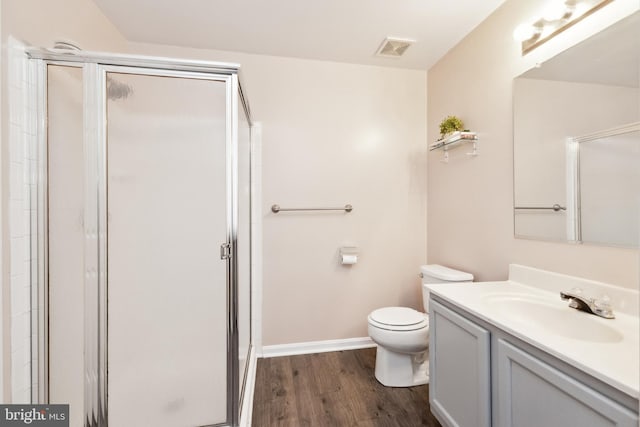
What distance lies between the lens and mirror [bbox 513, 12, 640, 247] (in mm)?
1062

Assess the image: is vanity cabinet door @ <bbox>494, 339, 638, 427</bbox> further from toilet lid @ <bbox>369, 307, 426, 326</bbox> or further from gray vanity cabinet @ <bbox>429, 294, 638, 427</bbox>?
toilet lid @ <bbox>369, 307, 426, 326</bbox>

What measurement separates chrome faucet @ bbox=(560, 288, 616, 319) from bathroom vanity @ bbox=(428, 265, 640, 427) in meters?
0.02

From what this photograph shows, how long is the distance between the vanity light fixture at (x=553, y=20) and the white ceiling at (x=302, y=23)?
33 centimetres

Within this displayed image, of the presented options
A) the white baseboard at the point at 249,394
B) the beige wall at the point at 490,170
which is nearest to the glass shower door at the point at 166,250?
the white baseboard at the point at 249,394

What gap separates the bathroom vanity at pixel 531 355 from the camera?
733 mm

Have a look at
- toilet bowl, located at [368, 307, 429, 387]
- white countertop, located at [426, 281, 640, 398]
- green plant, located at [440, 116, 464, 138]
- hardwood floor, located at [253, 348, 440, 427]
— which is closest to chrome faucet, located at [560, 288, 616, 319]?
white countertop, located at [426, 281, 640, 398]

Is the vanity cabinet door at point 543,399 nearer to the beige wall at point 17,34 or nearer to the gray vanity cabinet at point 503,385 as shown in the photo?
the gray vanity cabinet at point 503,385

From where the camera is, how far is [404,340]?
1.71 meters

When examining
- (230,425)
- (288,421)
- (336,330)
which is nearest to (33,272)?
(230,425)

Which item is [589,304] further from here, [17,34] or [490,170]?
[17,34]

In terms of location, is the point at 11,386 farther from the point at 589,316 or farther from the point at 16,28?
the point at 589,316

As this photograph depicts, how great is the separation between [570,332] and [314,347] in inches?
65.8

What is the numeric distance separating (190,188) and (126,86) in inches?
20.7

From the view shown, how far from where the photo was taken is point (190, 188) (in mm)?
1319
